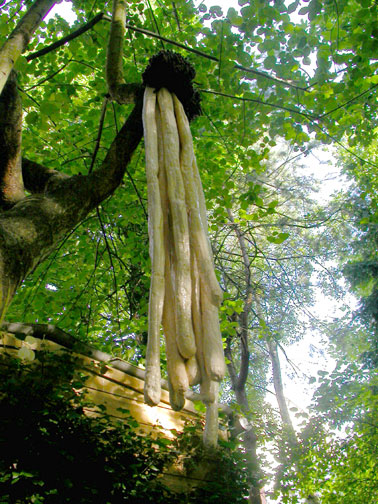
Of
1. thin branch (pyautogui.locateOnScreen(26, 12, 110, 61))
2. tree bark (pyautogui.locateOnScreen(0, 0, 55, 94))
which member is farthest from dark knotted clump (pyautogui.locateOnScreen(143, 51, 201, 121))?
thin branch (pyautogui.locateOnScreen(26, 12, 110, 61))

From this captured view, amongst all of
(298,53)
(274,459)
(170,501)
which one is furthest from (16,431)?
(274,459)

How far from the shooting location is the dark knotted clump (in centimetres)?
174

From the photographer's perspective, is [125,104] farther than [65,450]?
Yes

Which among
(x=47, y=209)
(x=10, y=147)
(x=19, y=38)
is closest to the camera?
(x=47, y=209)

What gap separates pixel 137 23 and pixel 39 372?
349cm

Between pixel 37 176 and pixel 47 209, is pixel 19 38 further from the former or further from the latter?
pixel 47 209

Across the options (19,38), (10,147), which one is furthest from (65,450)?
(19,38)

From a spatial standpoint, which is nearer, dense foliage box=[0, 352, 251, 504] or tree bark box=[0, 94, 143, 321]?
tree bark box=[0, 94, 143, 321]

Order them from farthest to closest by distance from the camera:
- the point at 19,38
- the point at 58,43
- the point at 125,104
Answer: the point at 125,104 < the point at 58,43 < the point at 19,38

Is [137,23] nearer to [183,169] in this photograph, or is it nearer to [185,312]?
[183,169]

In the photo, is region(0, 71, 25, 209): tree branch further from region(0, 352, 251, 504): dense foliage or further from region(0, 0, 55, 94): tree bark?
region(0, 352, 251, 504): dense foliage

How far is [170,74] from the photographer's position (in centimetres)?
174

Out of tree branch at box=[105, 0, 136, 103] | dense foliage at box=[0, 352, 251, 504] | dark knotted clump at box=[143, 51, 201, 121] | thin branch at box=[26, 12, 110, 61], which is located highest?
thin branch at box=[26, 12, 110, 61]

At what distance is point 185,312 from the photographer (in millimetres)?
1120
